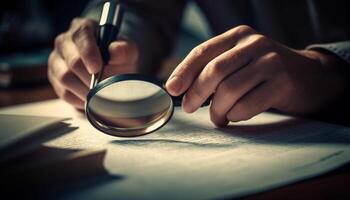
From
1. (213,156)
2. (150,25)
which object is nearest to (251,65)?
(213,156)

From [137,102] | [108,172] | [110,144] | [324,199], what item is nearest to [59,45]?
[137,102]

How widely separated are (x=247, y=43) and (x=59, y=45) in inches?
16.8

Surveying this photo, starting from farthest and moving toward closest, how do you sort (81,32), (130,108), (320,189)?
1. (81,32)
2. (130,108)
3. (320,189)

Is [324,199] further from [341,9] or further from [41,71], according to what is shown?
[41,71]

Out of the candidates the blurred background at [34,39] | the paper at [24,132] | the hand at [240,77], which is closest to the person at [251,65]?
the hand at [240,77]

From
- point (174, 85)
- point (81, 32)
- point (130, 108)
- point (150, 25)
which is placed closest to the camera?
point (174, 85)

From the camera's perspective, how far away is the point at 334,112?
2.30 ft

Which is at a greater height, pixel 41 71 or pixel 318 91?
pixel 318 91

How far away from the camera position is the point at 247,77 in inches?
22.2

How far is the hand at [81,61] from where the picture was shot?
70 cm

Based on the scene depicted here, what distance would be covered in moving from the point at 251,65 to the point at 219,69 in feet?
0.16

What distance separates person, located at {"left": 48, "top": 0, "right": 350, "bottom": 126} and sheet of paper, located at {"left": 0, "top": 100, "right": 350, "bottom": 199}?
0.14 ft

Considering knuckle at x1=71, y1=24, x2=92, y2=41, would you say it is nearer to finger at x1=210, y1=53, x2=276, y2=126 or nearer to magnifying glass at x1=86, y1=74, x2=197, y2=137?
magnifying glass at x1=86, y1=74, x2=197, y2=137

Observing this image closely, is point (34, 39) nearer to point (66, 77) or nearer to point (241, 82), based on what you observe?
point (66, 77)
